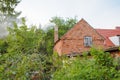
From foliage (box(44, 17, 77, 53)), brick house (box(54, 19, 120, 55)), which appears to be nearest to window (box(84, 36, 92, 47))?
brick house (box(54, 19, 120, 55))

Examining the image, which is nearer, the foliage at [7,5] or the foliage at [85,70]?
the foliage at [85,70]

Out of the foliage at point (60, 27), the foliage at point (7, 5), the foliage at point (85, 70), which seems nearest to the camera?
the foliage at point (85, 70)

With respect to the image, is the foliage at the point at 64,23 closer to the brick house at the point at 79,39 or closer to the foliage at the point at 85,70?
the brick house at the point at 79,39

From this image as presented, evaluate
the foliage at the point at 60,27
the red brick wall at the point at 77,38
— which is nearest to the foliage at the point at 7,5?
the red brick wall at the point at 77,38

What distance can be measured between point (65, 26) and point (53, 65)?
144ft

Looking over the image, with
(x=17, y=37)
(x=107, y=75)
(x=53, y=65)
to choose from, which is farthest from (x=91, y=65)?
(x=17, y=37)

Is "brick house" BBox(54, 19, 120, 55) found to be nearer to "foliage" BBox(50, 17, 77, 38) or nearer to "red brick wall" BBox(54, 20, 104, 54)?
"red brick wall" BBox(54, 20, 104, 54)

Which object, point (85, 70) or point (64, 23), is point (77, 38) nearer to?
point (64, 23)

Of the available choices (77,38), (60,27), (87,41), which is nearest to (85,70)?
(77,38)

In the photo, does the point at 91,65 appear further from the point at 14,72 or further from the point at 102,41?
the point at 102,41

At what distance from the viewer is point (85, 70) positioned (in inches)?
455

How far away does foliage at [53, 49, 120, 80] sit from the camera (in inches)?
453

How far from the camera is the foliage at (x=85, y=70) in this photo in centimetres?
1151

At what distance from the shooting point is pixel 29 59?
1173cm
